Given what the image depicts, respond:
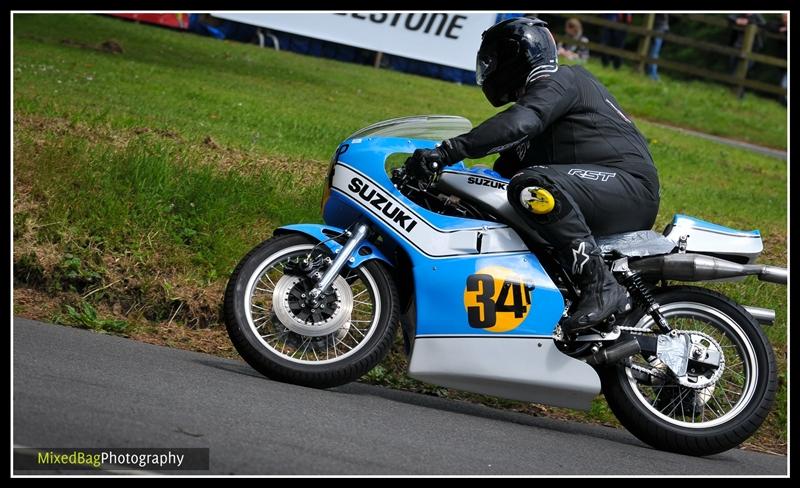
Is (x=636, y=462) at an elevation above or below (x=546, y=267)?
below

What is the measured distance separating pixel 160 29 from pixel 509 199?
14503 mm

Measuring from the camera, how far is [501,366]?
586 centimetres

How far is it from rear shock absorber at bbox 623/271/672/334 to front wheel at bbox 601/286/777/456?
44mm

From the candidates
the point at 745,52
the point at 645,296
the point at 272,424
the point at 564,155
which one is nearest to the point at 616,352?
the point at 645,296

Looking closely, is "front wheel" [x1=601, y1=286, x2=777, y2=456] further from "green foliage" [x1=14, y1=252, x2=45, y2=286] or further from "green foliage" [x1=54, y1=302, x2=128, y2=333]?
"green foliage" [x1=14, y1=252, x2=45, y2=286]

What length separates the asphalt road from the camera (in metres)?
4.56

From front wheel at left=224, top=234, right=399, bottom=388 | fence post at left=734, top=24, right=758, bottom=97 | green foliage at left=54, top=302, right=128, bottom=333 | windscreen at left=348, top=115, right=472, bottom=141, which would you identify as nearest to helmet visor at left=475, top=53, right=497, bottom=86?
windscreen at left=348, top=115, right=472, bottom=141

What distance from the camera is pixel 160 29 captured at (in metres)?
19.3

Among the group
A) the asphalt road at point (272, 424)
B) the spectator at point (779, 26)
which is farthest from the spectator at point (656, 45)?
the asphalt road at point (272, 424)

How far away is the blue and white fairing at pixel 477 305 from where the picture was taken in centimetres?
587

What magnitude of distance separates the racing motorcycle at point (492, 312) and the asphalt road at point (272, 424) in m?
0.20
